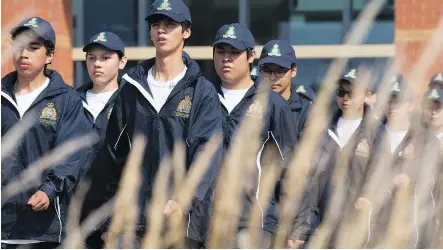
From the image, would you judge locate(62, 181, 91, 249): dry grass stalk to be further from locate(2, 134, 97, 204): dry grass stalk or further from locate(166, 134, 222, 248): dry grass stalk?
locate(166, 134, 222, 248): dry grass stalk

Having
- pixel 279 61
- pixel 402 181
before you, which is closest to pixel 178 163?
pixel 402 181

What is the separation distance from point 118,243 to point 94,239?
1.47 meters

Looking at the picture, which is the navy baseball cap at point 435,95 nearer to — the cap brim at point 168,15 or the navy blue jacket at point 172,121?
the navy blue jacket at point 172,121

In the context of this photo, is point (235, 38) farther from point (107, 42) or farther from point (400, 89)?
point (400, 89)

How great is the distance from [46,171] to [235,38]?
4.88ft

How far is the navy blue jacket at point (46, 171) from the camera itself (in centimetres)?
664

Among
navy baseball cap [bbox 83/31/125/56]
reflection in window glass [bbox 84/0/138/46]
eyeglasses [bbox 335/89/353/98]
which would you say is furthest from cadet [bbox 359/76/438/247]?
reflection in window glass [bbox 84/0/138/46]

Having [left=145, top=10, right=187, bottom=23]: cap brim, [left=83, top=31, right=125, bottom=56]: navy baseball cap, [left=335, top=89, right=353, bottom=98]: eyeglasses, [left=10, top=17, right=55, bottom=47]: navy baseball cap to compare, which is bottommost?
[left=335, top=89, right=353, bottom=98]: eyeglasses

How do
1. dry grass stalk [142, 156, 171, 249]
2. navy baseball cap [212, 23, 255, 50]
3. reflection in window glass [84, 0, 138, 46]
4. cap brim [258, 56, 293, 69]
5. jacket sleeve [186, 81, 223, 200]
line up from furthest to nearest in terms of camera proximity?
reflection in window glass [84, 0, 138, 46], cap brim [258, 56, 293, 69], navy baseball cap [212, 23, 255, 50], jacket sleeve [186, 81, 223, 200], dry grass stalk [142, 156, 171, 249]

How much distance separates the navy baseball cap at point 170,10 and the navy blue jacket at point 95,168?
508mm

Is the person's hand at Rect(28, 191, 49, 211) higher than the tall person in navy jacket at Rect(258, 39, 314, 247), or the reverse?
the tall person in navy jacket at Rect(258, 39, 314, 247)

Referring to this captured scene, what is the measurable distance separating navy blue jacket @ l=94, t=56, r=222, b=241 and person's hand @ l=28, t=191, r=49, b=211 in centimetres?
53

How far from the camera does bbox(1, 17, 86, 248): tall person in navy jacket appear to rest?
6.65 meters

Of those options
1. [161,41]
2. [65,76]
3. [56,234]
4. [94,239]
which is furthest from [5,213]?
[65,76]
